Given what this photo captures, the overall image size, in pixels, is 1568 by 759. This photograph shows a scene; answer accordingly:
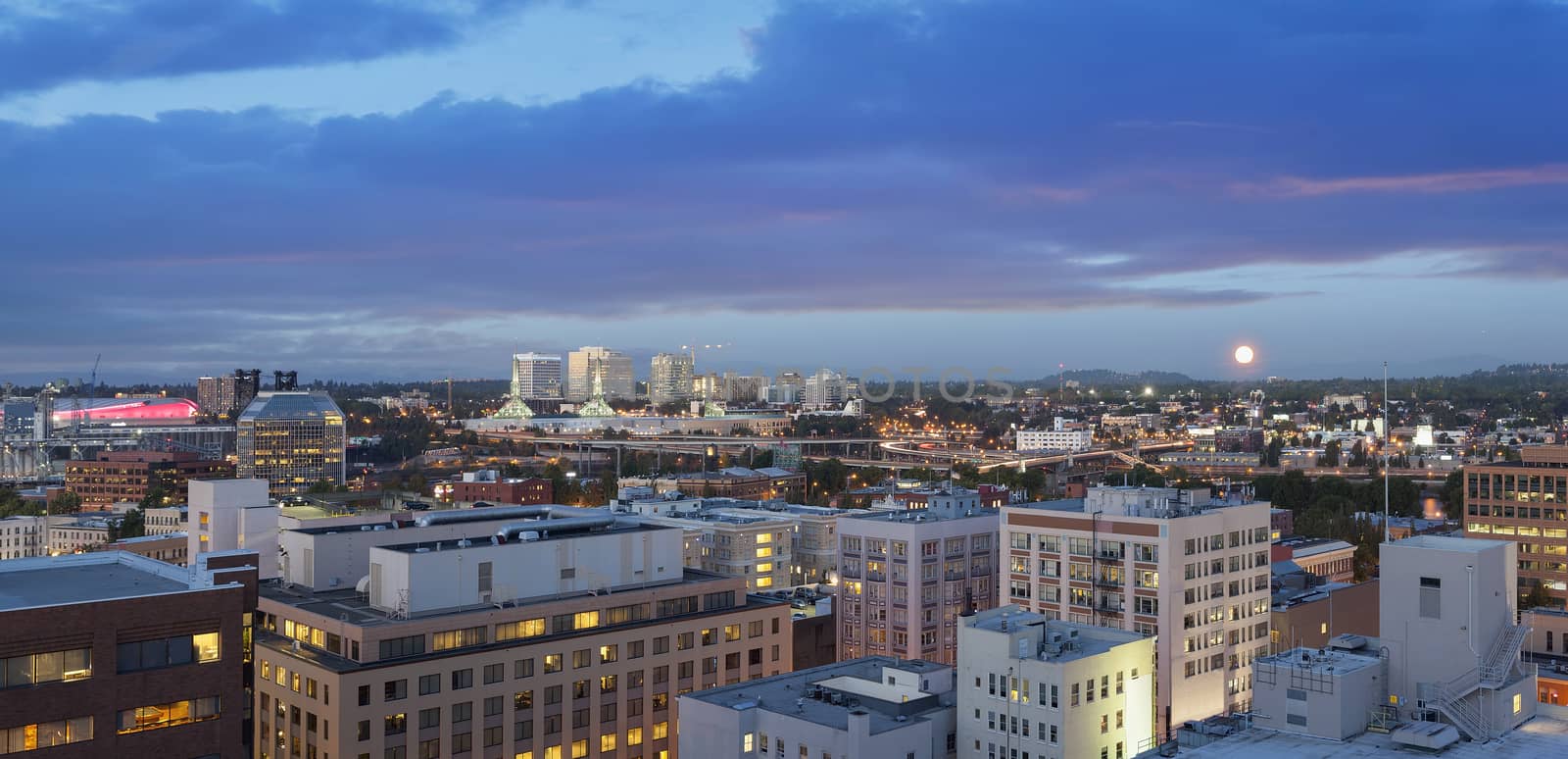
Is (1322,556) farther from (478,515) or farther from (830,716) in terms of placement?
(830,716)

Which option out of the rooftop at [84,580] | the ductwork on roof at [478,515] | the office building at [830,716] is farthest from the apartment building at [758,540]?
the rooftop at [84,580]

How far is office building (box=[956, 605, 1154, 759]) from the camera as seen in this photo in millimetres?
33969

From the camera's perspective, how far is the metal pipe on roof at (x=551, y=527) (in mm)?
44062

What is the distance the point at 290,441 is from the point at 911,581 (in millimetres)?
123605

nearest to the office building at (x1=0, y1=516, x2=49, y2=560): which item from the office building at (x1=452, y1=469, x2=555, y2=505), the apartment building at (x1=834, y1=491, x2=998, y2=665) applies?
the office building at (x1=452, y1=469, x2=555, y2=505)

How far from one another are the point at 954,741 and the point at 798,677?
5119 mm

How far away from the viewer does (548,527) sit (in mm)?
45406

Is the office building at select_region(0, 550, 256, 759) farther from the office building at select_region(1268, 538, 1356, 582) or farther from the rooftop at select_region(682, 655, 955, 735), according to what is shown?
the office building at select_region(1268, 538, 1356, 582)

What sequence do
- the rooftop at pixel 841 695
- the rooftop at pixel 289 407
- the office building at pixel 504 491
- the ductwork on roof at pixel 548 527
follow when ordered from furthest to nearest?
the rooftop at pixel 289 407 → the office building at pixel 504 491 → the ductwork on roof at pixel 548 527 → the rooftop at pixel 841 695

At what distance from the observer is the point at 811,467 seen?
15125 cm

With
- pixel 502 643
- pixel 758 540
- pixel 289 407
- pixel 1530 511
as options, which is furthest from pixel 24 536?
pixel 1530 511

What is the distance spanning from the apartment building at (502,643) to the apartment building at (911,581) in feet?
33.9

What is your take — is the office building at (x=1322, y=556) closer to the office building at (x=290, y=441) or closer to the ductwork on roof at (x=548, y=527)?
the ductwork on roof at (x=548, y=527)

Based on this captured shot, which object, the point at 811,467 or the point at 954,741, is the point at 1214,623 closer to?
the point at 954,741
